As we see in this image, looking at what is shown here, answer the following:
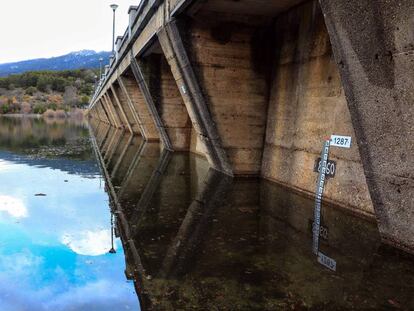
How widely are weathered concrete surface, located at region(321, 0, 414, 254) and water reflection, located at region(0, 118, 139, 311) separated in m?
3.16

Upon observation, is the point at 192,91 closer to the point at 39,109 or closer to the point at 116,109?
the point at 116,109

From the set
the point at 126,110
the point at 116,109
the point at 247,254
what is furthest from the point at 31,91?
the point at 247,254

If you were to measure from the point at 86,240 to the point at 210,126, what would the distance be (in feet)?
17.6

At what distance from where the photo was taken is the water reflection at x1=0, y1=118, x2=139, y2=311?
3.88 metres

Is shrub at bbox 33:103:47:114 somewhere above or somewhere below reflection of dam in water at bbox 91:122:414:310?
below

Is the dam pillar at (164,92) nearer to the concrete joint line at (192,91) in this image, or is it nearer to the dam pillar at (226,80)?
the concrete joint line at (192,91)

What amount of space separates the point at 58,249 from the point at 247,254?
228cm

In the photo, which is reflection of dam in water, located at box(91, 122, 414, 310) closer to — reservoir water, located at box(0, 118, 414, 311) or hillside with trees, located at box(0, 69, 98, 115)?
reservoir water, located at box(0, 118, 414, 311)

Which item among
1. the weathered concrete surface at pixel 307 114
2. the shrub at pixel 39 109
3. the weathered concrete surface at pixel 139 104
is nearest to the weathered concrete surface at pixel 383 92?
the weathered concrete surface at pixel 307 114

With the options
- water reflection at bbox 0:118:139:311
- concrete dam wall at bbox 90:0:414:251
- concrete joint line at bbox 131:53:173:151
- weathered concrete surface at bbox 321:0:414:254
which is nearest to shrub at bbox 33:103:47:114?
concrete joint line at bbox 131:53:173:151

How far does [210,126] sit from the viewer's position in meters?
10.4

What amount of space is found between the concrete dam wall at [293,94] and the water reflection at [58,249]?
3.17 metres

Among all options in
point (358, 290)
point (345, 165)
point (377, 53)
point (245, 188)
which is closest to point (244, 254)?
point (358, 290)

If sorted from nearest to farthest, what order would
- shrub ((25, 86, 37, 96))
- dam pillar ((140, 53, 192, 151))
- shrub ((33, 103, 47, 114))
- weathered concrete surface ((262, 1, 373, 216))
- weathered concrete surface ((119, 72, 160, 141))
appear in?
weathered concrete surface ((262, 1, 373, 216))
dam pillar ((140, 53, 192, 151))
weathered concrete surface ((119, 72, 160, 141))
shrub ((33, 103, 47, 114))
shrub ((25, 86, 37, 96))
